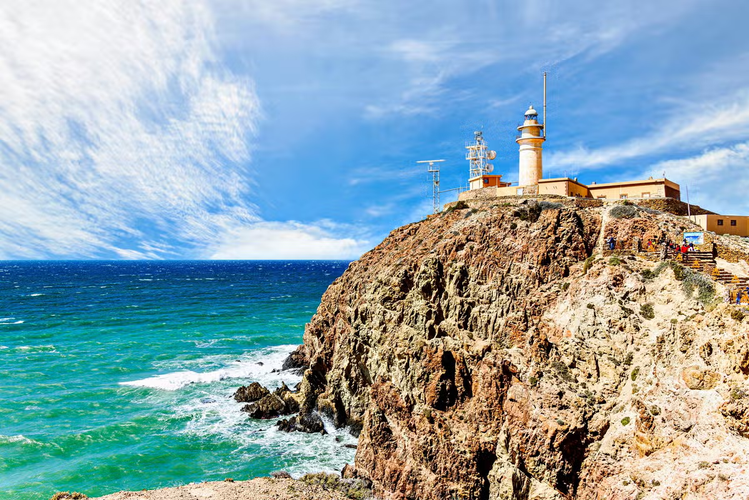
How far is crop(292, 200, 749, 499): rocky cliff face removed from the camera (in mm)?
18734

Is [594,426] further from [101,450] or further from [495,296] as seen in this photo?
[101,450]

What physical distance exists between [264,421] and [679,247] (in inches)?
1454

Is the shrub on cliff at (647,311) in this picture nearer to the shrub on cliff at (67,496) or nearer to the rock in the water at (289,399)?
the rock in the water at (289,399)

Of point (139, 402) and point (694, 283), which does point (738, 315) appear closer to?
point (694, 283)

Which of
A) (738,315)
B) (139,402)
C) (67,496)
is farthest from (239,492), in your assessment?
(738,315)

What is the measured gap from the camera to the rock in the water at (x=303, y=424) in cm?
3697

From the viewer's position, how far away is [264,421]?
39.4m

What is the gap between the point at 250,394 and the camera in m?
43.9

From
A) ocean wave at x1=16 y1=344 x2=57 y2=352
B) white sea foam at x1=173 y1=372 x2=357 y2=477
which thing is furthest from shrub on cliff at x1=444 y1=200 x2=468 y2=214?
ocean wave at x1=16 y1=344 x2=57 y2=352

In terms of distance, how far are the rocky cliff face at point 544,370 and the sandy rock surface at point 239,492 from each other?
3172mm

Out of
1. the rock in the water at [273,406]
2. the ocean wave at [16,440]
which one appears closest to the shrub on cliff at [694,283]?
the rock in the water at [273,406]

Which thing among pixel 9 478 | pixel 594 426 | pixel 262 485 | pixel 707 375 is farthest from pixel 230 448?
pixel 707 375

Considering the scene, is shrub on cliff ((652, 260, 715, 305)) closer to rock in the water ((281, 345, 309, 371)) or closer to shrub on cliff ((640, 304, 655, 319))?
shrub on cliff ((640, 304, 655, 319))

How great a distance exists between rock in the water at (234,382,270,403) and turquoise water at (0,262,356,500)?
0.88 m
